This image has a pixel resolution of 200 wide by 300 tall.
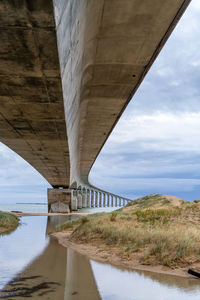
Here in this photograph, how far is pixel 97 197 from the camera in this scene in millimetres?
99125

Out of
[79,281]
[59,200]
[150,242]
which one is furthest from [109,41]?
[59,200]

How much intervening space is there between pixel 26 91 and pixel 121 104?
20.5 ft

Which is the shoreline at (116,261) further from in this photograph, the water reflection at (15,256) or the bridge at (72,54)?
the bridge at (72,54)

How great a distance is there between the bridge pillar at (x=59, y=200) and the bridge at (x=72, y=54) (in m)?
31.1

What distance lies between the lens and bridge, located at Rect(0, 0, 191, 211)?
6941mm

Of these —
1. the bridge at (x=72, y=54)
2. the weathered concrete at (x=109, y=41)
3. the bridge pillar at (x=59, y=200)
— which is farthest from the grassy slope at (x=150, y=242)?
the bridge pillar at (x=59, y=200)

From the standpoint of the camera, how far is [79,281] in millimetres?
6992

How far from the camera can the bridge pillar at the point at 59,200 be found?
46906 mm

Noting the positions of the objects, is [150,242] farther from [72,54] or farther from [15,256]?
[72,54]

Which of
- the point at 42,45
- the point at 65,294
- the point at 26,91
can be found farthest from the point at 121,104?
the point at 65,294

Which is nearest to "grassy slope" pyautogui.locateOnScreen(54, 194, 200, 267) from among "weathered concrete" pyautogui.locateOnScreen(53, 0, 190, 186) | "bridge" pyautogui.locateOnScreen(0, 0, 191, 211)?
"bridge" pyautogui.locateOnScreen(0, 0, 191, 211)

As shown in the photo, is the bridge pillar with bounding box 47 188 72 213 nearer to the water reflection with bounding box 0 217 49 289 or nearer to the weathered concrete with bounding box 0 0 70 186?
the weathered concrete with bounding box 0 0 70 186

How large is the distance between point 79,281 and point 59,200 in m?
41.4

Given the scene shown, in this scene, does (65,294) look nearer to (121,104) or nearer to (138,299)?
(138,299)
